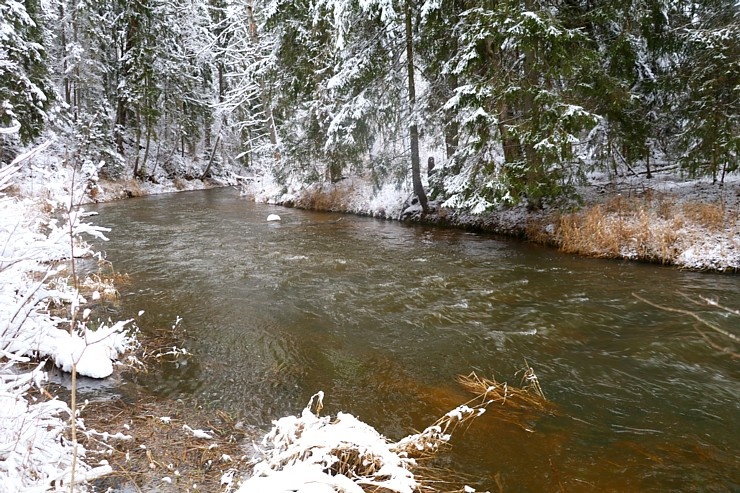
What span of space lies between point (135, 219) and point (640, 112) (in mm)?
15497

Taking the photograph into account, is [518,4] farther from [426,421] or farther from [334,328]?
[426,421]

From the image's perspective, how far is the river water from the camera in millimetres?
3543

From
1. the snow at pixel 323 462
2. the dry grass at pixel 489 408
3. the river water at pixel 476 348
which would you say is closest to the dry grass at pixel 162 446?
the river water at pixel 476 348

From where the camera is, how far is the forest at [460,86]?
31.0ft

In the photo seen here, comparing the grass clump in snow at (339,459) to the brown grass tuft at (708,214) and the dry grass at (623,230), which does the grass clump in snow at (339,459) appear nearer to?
the dry grass at (623,230)

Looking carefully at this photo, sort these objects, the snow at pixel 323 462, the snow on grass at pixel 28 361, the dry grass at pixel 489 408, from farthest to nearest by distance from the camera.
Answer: the dry grass at pixel 489 408 < the snow at pixel 323 462 < the snow on grass at pixel 28 361

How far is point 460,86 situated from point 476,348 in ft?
26.0

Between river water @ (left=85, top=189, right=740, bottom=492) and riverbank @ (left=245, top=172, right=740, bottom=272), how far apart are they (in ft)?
1.62

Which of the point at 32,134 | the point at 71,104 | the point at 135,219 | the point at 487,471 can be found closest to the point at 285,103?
the point at 135,219

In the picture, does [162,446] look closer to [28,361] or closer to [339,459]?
[28,361]

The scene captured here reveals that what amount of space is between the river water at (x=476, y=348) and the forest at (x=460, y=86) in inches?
102

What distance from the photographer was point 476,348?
5.49 meters

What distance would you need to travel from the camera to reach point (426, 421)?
396cm

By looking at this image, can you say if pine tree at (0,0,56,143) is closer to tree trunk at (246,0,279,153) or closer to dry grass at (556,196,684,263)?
tree trunk at (246,0,279,153)
